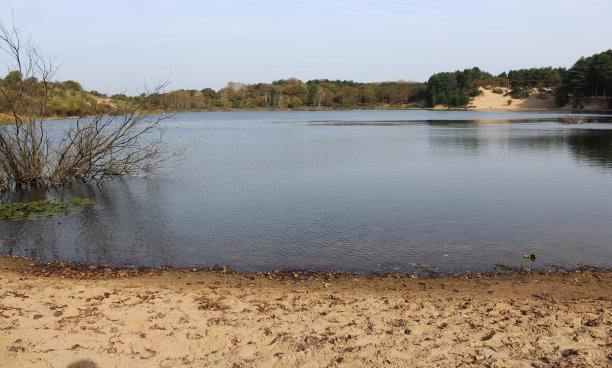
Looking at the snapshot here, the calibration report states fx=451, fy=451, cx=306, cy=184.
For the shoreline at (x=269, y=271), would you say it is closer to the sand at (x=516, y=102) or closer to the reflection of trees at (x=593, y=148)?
the reflection of trees at (x=593, y=148)

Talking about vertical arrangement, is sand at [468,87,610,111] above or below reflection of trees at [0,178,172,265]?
above

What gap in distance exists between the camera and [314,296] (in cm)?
621

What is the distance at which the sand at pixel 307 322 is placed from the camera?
430cm

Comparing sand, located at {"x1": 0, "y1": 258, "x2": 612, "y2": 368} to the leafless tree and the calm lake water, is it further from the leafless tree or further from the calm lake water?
the leafless tree

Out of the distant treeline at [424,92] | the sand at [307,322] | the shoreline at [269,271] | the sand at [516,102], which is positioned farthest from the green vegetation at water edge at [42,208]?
the sand at [516,102]

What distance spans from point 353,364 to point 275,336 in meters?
0.98

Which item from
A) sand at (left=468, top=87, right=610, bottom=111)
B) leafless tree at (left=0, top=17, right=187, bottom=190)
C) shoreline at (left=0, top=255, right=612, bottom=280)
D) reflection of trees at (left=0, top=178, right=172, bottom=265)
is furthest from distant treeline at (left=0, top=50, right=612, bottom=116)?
shoreline at (left=0, top=255, right=612, bottom=280)

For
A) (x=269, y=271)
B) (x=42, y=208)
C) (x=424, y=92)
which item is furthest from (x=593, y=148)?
(x=424, y=92)

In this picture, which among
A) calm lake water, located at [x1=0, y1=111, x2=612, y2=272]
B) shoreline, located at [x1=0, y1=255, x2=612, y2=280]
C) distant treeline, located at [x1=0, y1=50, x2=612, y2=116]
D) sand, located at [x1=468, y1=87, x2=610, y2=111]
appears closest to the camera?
shoreline, located at [x1=0, y1=255, x2=612, y2=280]

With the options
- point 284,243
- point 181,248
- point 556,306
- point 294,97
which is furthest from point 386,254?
point 294,97

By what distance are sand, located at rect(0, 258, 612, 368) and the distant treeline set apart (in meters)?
51.2

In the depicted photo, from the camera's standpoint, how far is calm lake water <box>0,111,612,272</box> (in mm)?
8609

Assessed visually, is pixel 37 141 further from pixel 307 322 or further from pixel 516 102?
pixel 516 102

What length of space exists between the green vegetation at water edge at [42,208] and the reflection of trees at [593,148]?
20.6 m
